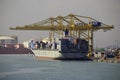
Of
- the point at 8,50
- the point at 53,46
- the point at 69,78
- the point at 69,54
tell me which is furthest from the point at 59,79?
the point at 8,50

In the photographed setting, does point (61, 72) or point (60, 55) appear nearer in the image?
point (61, 72)

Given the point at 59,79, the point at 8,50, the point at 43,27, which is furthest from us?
the point at 8,50

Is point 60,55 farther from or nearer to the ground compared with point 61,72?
farther from the ground

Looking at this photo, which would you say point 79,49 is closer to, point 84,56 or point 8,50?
point 84,56

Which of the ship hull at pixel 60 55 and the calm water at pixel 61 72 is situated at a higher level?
the ship hull at pixel 60 55

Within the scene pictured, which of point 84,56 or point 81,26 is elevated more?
point 81,26

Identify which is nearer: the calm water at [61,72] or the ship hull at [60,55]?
Answer: the calm water at [61,72]

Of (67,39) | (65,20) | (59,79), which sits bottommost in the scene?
(59,79)

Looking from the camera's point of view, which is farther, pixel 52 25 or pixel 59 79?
pixel 52 25

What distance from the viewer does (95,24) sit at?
299 ft

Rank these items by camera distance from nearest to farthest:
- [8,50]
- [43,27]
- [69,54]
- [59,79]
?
[59,79] < [69,54] < [43,27] < [8,50]

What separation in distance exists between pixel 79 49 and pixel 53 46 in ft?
A: 31.2

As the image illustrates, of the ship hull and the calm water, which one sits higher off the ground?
the ship hull

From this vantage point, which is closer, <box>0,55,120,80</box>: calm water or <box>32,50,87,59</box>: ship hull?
<box>0,55,120,80</box>: calm water
